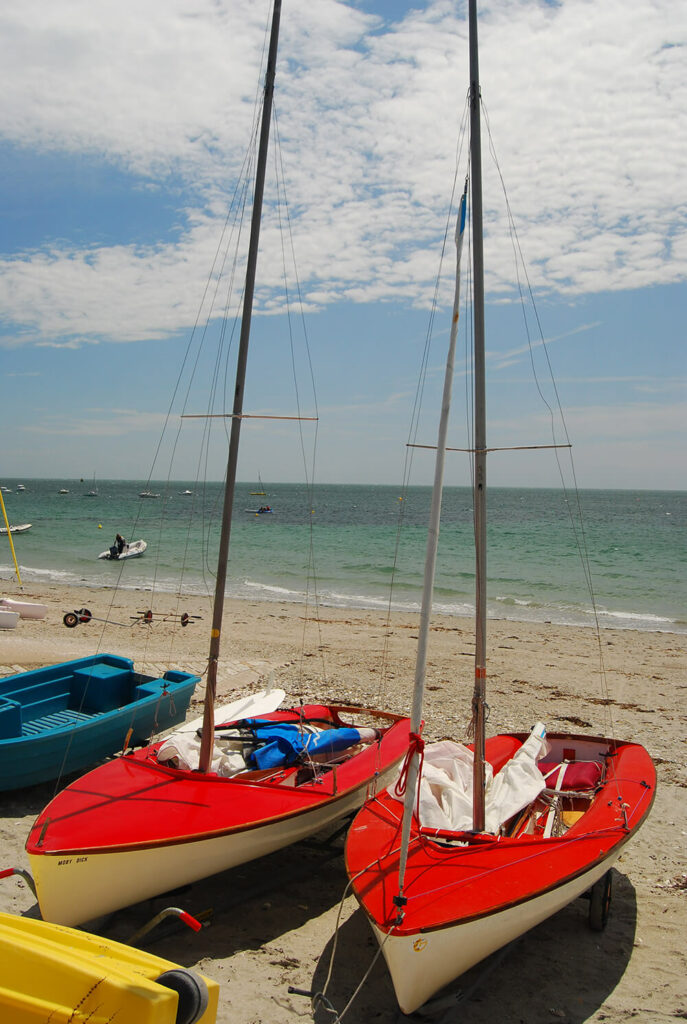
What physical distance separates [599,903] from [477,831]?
120cm

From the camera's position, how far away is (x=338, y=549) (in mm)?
46938

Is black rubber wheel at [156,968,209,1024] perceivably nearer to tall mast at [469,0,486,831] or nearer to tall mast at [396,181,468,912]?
tall mast at [396,181,468,912]

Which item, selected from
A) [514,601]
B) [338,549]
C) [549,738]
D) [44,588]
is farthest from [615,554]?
[549,738]

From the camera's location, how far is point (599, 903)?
245 inches

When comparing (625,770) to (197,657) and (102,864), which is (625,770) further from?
(197,657)

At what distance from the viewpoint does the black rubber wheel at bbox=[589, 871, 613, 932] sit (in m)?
6.24

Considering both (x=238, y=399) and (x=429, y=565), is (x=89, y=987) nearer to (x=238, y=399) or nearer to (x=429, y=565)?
(x=429, y=565)

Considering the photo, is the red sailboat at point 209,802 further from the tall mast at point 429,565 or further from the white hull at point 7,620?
the white hull at point 7,620

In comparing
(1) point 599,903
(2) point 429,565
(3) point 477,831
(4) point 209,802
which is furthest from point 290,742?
(2) point 429,565

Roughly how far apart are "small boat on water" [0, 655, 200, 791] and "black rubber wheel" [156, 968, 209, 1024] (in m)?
3.89

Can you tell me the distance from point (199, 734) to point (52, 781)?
2.24m

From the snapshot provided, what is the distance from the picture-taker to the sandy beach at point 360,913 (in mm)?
5387

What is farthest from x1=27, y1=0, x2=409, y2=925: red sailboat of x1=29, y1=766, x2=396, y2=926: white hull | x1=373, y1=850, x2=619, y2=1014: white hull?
x1=373, y1=850, x2=619, y2=1014: white hull

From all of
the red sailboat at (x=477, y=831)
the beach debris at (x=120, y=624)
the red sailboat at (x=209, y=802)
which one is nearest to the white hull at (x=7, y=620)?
the beach debris at (x=120, y=624)
